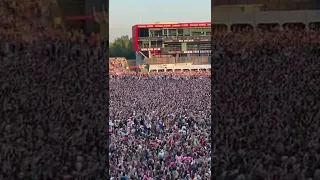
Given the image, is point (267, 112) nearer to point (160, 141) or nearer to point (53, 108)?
point (160, 141)

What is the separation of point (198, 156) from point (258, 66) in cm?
A: 290

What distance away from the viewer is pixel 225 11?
13.2m

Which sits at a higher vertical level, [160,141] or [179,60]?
[179,60]

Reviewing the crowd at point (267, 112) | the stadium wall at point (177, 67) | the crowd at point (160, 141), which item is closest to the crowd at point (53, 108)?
the crowd at point (160, 141)

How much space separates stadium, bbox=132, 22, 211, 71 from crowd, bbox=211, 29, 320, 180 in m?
12.4

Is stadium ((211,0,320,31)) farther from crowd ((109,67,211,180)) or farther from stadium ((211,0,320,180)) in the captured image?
crowd ((109,67,211,180))

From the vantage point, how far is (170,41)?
22047 mm

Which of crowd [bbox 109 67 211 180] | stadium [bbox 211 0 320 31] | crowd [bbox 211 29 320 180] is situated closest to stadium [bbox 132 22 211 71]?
stadium [bbox 211 0 320 31]

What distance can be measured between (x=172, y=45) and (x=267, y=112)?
17296 mm

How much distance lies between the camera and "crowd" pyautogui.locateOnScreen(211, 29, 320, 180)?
319 cm

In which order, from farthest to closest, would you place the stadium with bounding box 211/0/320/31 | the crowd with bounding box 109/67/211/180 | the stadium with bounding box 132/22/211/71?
the stadium with bounding box 132/22/211/71 → the stadium with bounding box 211/0/320/31 → the crowd with bounding box 109/67/211/180

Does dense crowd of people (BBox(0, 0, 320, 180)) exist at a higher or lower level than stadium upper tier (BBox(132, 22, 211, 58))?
lower

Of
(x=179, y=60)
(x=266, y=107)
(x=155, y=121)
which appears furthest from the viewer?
(x=179, y=60)

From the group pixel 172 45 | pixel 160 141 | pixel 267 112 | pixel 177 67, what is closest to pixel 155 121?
pixel 160 141
